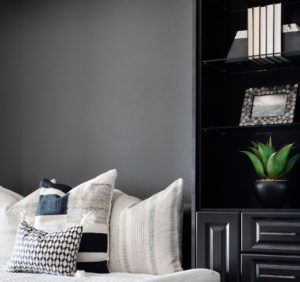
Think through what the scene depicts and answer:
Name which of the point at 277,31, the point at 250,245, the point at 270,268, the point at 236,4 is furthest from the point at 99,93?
the point at 270,268

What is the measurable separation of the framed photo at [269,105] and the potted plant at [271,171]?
12 cm

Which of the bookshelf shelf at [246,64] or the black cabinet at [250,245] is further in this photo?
the bookshelf shelf at [246,64]

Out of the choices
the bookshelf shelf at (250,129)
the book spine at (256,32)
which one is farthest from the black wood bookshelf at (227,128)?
→ the book spine at (256,32)

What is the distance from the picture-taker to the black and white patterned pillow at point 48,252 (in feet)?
8.95

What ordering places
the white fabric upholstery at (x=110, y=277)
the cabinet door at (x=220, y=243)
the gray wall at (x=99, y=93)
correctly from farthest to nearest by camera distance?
1. the gray wall at (x=99, y=93)
2. the cabinet door at (x=220, y=243)
3. the white fabric upholstery at (x=110, y=277)

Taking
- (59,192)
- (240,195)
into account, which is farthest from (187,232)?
(59,192)

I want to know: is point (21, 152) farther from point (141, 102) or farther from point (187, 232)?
point (187, 232)

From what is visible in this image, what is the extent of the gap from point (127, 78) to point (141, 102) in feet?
0.57

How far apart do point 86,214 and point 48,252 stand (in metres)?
0.29

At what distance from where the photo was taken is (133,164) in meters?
3.39

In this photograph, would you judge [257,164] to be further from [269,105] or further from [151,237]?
[151,237]

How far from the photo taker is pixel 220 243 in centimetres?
269

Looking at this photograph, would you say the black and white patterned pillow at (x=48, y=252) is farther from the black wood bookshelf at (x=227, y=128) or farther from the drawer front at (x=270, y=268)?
the drawer front at (x=270, y=268)

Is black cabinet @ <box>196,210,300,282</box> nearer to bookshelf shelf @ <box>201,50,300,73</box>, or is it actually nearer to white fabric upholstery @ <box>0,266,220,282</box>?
white fabric upholstery @ <box>0,266,220,282</box>
